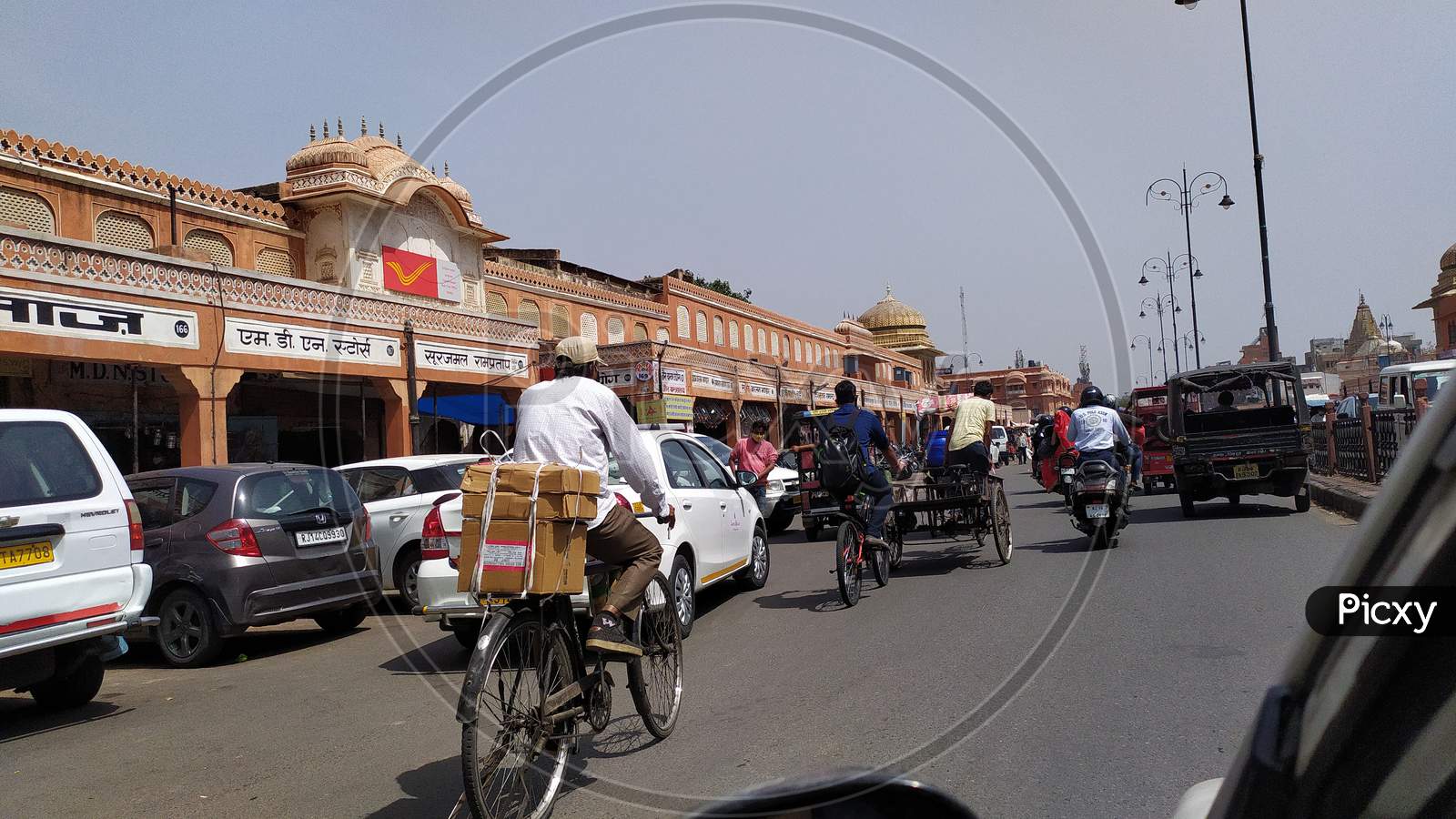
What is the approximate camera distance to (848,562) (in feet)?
26.1

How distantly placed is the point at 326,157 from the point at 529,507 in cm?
→ 2172

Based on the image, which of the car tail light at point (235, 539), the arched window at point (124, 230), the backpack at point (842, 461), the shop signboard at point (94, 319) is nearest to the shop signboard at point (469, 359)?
the shop signboard at point (94, 319)

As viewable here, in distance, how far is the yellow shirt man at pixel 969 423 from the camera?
32.9 ft

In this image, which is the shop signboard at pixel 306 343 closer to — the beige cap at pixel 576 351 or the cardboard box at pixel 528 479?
the beige cap at pixel 576 351

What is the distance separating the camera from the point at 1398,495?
872 mm

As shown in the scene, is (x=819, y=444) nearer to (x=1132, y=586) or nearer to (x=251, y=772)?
(x=1132, y=586)

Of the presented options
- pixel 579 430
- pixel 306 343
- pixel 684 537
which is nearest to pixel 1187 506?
pixel 684 537

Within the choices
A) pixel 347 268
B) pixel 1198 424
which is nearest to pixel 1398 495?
pixel 1198 424

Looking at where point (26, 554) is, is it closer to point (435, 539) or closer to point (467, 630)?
point (435, 539)

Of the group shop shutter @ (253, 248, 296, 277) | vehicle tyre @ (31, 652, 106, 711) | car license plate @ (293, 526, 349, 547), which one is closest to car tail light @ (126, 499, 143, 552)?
Result: vehicle tyre @ (31, 652, 106, 711)

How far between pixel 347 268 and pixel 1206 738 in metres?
21.3

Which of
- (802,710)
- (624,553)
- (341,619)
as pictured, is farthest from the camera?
(341,619)

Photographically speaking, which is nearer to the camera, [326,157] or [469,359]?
[469,359]

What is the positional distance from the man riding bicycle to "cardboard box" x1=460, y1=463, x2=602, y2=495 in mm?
184
